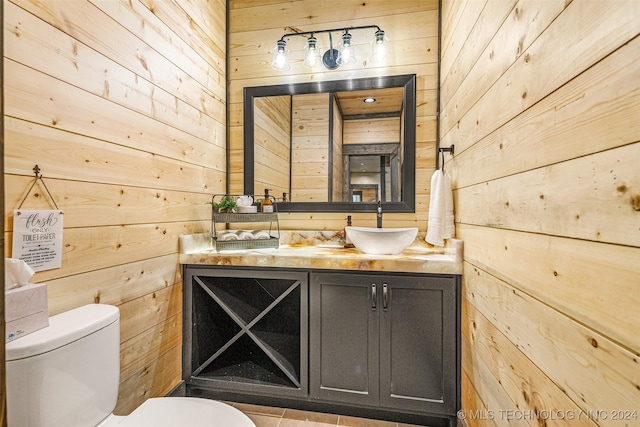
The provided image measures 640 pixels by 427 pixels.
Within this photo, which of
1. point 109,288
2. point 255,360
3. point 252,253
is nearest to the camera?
point 109,288

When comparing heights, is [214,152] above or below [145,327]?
above

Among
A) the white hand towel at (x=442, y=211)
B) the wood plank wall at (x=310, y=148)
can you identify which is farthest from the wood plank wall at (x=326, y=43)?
the white hand towel at (x=442, y=211)

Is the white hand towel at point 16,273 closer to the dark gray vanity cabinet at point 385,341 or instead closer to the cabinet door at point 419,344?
the dark gray vanity cabinet at point 385,341

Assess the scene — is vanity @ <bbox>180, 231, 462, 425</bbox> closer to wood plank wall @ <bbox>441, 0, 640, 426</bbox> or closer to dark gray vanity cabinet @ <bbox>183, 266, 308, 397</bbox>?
dark gray vanity cabinet @ <bbox>183, 266, 308, 397</bbox>

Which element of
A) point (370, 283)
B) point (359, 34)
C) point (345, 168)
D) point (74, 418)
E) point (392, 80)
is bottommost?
point (74, 418)

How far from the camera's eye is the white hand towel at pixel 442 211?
167 cm

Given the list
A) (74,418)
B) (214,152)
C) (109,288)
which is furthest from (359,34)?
(74,418)

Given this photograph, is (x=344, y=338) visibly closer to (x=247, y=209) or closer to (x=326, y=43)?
(x=247, y=209)

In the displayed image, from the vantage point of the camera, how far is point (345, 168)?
2176 mm

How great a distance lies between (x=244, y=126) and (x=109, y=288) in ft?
4.82

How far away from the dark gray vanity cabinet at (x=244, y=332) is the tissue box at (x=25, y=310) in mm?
892

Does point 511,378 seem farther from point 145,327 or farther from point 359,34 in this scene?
point 359,34

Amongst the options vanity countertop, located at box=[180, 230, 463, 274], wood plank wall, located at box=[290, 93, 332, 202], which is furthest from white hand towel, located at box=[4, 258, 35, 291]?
wood plank wall, located at box=[290, 93, 332, 202]

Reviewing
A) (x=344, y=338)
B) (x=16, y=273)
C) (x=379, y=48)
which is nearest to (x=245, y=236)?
(x=344, y=338)
